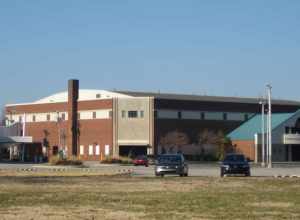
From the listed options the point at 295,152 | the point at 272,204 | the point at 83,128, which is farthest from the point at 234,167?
the point at 83,128

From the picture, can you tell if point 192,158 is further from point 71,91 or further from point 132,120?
point 71,91

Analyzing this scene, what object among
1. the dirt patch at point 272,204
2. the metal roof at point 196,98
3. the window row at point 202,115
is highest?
the metal roof at point 196,98

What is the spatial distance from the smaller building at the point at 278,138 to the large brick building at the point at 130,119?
696cm

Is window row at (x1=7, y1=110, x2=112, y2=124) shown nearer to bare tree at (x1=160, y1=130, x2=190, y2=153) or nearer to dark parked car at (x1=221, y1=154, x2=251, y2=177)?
bare tree at (x1=160, y1=130, x2=190, y2=153)

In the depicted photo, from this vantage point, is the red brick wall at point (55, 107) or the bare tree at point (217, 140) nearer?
the bare tree at point (217, 140)

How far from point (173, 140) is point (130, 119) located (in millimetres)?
8348

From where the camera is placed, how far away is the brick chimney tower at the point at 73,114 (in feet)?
415

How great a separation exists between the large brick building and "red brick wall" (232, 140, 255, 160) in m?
6.56

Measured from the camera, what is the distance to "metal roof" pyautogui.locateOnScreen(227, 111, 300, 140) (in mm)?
114125

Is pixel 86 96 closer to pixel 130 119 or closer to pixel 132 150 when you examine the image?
pixel 130 119

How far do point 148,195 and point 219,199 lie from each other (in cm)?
352

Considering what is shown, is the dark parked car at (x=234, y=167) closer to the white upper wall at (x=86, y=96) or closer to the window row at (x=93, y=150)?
the window row at (x=93, y=150)

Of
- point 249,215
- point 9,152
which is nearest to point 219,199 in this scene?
point 249,215

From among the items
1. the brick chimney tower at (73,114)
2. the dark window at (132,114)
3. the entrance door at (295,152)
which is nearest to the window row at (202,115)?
the dark window at (132,114)
